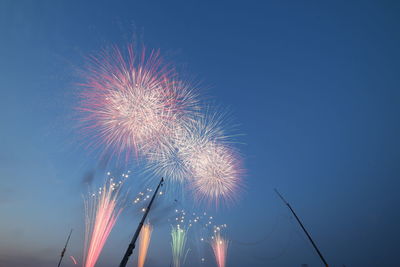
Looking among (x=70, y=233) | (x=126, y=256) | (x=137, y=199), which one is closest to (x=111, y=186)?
(x=137, y=199)

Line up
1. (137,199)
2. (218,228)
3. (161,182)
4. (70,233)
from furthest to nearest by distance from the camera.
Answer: (70,233)
(218,228)
(137,199)
(161,182)

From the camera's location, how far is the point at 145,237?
31.5 metres

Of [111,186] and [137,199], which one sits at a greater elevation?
[111,186]

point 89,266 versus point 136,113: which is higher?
point 136,113

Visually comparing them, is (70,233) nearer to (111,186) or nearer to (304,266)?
(111,186)

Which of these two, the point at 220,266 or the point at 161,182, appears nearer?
the point at 161,182

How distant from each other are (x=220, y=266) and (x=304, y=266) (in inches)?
924

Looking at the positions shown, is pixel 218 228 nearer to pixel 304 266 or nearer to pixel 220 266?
pixel 220 266

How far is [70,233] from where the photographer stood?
36.9m

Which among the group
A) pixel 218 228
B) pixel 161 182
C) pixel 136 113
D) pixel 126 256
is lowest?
pixel 126 256

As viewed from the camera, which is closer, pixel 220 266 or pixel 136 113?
pixel 136 113

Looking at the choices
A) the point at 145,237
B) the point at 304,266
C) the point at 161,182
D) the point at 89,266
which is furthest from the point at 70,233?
the point at 304,266

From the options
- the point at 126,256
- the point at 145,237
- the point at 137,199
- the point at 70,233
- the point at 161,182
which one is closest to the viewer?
the point at 126,256

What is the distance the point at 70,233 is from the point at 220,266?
30.2 metres
